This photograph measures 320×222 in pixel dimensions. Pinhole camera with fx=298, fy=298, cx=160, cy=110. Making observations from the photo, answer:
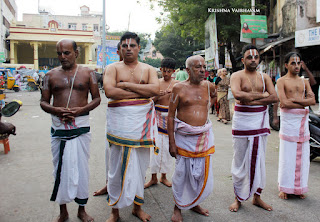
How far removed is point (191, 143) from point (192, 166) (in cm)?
25

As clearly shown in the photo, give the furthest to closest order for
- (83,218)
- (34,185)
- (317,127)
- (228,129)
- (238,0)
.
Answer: (238,0) < (228,129) < (317,127) < (34,185) < (83,218)

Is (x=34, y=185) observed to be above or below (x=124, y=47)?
below

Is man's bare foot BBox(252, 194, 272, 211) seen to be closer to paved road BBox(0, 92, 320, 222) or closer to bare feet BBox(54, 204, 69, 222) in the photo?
paved road BBox(0, 92, 320, 222)

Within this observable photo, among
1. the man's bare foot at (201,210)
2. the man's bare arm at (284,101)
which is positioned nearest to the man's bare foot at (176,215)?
the man's bare foot at (201,210)

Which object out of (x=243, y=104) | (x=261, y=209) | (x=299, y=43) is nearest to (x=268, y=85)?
(x=243, y=104)

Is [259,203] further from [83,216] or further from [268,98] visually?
[83,216]

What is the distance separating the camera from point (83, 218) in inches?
125

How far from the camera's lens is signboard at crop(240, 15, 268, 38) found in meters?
13.4

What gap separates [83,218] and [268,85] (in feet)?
8.62

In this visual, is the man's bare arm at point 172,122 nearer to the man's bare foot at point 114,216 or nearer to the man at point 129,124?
the man at point 129,124

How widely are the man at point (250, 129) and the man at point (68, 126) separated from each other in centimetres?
171

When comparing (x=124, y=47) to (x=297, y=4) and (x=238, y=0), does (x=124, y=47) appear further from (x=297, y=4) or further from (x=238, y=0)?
(x=238, y=0)

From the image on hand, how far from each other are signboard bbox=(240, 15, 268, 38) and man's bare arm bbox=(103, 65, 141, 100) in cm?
1146

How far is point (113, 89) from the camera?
307 cm
